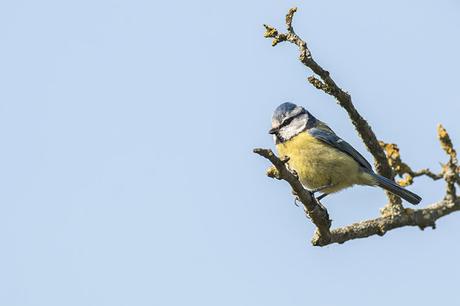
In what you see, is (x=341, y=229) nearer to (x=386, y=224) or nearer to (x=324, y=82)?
(x=386, y=224)

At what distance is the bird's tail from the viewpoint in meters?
5.28

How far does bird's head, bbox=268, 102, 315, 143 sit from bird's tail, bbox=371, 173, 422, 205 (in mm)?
981

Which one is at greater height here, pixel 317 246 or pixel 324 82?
pixel 324 82

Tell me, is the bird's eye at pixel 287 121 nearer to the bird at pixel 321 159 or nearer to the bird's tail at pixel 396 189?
the bird at pixel 321 159

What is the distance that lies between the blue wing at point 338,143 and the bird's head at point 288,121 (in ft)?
0.46

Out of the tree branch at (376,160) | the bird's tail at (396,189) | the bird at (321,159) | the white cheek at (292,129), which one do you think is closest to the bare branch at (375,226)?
the tree branch at (376,160)

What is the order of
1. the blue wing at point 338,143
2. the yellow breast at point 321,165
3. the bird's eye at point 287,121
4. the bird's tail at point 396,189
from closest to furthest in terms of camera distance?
the bird's tail at point 396,189, the yellow breast at point 321,165, the blue wing at point 338,143, the bird's eye at point 287,121

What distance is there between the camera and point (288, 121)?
679 centimetres

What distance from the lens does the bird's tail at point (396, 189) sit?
208 inches

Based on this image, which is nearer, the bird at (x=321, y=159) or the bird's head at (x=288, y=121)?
the bird at (x=321, y=159)

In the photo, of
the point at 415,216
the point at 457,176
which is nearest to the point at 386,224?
the point at 415,216

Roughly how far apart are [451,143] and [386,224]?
0.89 meters

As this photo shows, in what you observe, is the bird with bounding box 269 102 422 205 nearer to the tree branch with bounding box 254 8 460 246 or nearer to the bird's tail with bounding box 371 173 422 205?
the bird's tail with bounding box 371 173 422 205

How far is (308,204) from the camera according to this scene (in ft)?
14.7
